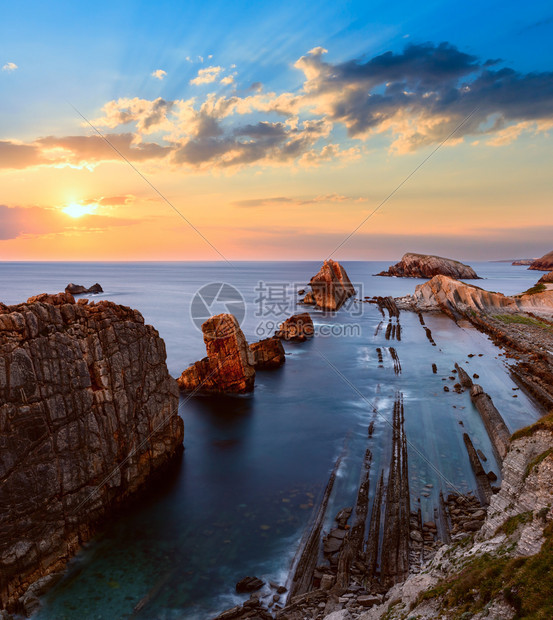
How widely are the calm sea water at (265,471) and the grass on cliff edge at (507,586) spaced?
31.9 feet

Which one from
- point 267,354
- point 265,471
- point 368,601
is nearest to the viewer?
point 368,601

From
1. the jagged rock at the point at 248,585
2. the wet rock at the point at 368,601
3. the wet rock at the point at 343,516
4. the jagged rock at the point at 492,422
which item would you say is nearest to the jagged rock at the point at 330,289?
the jagged rock at the point at 492,422

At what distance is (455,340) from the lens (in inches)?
2635

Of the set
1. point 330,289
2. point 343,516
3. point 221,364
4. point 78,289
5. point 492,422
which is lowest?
point 343,516

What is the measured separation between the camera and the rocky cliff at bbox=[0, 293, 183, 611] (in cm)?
1606

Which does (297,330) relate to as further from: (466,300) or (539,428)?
(539,428)

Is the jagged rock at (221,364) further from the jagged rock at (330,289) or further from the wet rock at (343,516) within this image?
the jagged rock at (330,289)

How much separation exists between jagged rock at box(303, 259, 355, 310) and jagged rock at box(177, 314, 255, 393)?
222ft

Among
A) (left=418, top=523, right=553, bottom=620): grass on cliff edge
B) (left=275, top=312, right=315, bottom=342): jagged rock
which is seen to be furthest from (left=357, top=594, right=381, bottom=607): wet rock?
(left=275, top=312, right=315, bottom=342): jagged rock

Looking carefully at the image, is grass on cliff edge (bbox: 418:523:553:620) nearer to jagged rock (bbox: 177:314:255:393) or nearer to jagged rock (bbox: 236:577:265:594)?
jagged rock (bbox: 236:577:265:594)

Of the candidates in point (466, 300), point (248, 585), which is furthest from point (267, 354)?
point (466, 300)

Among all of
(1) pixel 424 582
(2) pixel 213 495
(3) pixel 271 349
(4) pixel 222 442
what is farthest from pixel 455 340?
(1) pixel 424 582

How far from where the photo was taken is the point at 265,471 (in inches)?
1077

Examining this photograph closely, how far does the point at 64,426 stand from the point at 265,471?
14.2 m
